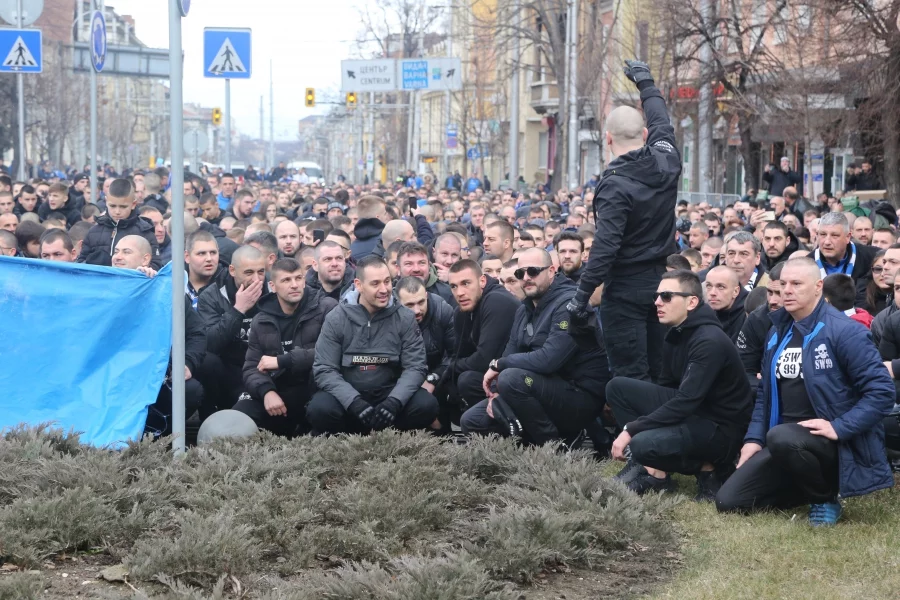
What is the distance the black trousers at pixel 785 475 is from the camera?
23.1 feet

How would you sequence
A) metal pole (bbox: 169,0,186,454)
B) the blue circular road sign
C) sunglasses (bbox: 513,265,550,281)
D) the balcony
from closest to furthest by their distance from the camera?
1. metal pole (bbox: 169,0,186,454)
2. sunglasses (bbox: 513,265,550,281)
3. the blue circular road sign
4. the balcony

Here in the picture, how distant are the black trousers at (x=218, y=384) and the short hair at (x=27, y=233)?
13.8ft

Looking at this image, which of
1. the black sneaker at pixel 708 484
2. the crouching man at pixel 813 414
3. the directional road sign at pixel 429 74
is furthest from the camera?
the directional road sign at pixel 429 74

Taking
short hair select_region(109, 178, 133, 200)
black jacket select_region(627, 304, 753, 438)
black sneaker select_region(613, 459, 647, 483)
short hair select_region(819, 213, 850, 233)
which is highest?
short hair select_region(109, 178, 133, 200)

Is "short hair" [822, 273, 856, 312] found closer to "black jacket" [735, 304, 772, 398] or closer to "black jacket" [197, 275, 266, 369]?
"black jacket" [735, 304, 772, 398]

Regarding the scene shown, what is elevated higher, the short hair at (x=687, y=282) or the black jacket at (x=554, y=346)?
the short hair at (x=687, y=282)

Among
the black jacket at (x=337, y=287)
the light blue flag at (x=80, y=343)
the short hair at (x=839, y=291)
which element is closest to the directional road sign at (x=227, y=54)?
the black jacket at (x=337, y=287)

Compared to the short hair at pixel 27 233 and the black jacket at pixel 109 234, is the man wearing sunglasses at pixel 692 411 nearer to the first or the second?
the black jacket at pixel 109 234

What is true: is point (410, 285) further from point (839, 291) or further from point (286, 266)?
point (839, 291)

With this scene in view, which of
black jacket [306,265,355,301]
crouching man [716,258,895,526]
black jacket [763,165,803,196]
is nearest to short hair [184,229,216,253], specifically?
black jacket [306,265,355,301]

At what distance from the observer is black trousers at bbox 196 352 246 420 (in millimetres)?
9875

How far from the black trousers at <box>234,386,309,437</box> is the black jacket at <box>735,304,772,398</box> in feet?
10.7

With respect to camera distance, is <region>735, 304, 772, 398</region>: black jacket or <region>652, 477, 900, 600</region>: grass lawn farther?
<region>735, 304, 772, 398</region>: black jacket

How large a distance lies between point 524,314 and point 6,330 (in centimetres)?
364
